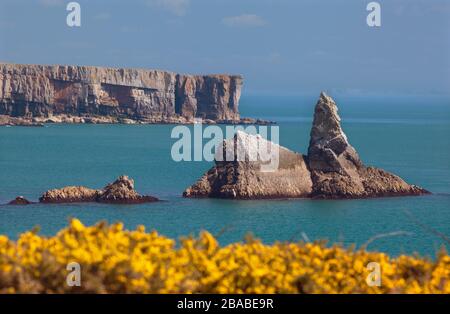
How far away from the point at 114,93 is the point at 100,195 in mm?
106387

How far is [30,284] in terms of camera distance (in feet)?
31.7

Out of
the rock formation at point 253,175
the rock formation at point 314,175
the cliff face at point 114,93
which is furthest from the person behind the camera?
the cliff face at point 114,93

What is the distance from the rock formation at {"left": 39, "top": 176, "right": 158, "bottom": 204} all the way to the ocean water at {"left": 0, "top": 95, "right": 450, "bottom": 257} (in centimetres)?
95

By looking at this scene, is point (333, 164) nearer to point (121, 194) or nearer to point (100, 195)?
point (121, 194)

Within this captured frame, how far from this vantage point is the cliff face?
14075cm

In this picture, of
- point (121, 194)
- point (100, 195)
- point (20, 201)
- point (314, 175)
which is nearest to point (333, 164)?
point (314, 175)

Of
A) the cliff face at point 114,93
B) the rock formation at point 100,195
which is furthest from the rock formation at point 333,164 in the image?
the cliff face at point 114,93

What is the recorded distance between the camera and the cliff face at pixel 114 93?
140750mm

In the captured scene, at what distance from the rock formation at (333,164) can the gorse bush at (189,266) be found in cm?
3472

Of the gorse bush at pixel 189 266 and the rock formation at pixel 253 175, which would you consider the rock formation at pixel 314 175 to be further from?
the gorse bush at pixel 189 266

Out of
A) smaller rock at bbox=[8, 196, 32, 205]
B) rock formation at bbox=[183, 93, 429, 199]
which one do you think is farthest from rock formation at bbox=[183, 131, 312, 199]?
smaller rock at bbox=[8, 196, 32, 205]

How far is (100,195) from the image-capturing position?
1695 inches
